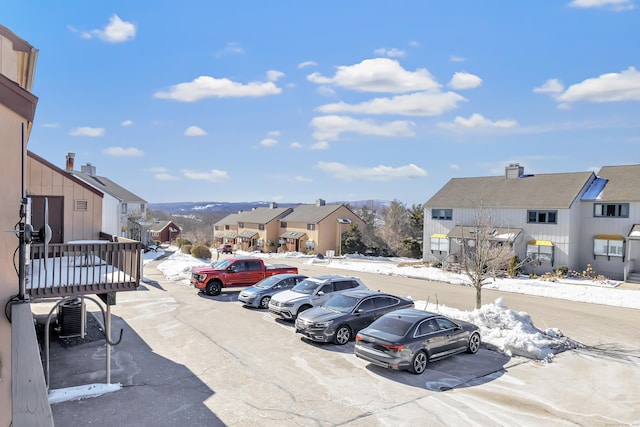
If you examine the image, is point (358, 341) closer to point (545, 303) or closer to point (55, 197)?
point (55, 197)

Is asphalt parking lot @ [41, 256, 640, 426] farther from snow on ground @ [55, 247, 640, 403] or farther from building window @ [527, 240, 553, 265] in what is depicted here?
building window @ [527, 240, 553, 265]

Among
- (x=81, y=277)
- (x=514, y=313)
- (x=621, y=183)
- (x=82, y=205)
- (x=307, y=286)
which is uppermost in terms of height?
(x=621, y=183)

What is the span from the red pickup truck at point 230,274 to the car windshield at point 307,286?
5569 mm

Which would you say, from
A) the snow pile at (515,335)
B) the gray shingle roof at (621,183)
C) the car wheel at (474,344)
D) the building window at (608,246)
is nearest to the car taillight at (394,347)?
the car wheel at (474,344)

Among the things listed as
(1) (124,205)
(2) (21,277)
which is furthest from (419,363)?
(1) (124,205)

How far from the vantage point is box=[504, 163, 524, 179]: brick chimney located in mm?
37719

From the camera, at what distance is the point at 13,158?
24.6 feet

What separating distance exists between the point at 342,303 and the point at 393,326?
9.99 ft

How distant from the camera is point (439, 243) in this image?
37.8 meters

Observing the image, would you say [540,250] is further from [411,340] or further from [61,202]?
[61,202]

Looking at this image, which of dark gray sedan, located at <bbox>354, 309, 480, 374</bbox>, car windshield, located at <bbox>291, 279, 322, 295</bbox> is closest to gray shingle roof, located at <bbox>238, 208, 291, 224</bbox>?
car windshield, located at <bbox>291, 279, 322, 295</bbox>

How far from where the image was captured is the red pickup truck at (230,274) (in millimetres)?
21047

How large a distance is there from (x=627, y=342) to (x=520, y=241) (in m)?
19.3

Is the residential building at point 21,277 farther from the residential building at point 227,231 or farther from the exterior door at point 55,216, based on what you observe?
the residential building at point 227,231
